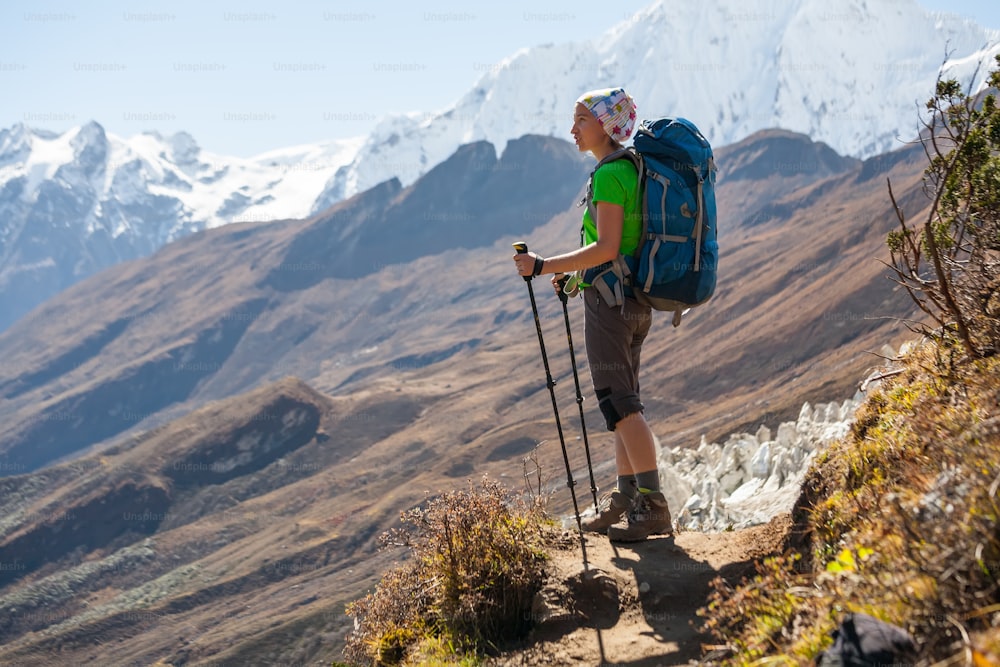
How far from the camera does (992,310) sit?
4.67 meters

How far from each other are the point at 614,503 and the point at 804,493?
1489 mm

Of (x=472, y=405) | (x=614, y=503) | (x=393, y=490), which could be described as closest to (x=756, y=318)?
(x=472, y=405)

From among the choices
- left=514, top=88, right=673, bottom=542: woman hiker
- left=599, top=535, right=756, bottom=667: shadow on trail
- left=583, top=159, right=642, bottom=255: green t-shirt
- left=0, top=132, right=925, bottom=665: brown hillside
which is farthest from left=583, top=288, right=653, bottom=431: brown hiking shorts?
left=0, top=132, right=925, bottom=665: brown hillside

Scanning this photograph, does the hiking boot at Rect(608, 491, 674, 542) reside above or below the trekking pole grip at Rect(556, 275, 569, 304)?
below

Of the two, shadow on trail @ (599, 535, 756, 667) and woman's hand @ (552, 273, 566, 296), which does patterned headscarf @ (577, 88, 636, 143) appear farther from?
shadow on trail @ (599, 535, 756, 667)

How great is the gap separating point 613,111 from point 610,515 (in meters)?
2.67

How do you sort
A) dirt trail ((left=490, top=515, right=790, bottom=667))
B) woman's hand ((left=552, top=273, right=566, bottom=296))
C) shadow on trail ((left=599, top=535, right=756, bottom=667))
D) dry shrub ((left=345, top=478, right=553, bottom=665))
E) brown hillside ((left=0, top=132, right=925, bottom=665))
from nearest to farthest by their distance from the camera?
shadow on trail ((left=599, top=535, right=756, bottom=667)), dirt trail ((left=490, top=515, right=790, bottom=667)), dry shrub ((left=345, top=478, right=553, bottom=665)), woman's hand ((left=552, top=273, right=566, bottom=296)), brown hillside ((left=0, top=132, right=925, bottom=665))

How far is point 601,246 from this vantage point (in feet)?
17.1

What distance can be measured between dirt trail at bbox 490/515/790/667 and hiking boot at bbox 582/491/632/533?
15.2 inches

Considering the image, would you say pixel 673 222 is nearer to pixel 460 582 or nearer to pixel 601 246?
pixel 601 246

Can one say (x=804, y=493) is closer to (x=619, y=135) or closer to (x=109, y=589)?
(x=619, y=135)

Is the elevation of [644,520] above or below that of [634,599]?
above

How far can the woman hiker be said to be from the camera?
17.2 feet

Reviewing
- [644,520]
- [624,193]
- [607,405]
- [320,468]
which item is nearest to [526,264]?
[624,193]
